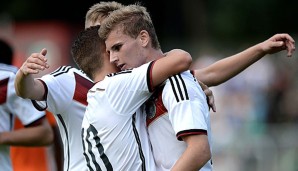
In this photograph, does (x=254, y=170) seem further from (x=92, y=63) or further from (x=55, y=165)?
(x=92, y=63)

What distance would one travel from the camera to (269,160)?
1484 centimetres

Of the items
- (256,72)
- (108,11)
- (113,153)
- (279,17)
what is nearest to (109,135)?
(113,153)

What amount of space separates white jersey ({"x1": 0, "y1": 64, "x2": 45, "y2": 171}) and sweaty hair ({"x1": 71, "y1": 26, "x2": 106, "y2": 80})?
1.16 m

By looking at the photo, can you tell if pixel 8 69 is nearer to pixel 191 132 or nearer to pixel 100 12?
pixel 100 12

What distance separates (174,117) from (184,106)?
0.08 meters

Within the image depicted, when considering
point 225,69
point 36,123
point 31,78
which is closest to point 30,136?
point 36,123

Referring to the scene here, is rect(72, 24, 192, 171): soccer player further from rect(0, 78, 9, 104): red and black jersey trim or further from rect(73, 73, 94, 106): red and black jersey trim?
rect(0, 78, 9, 104): red and black jersey trim

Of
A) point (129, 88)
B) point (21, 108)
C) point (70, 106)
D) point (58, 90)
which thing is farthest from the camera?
point (21, 108)

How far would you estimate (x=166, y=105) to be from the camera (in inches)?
213

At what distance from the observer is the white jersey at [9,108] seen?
712 centimetres

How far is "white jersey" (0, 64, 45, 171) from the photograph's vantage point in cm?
712

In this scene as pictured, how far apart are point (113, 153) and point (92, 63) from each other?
0.73 meters

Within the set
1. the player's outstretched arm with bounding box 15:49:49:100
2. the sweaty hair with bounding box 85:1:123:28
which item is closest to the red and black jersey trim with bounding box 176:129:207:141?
the player's outstretched arm with bounding box 15:49:49:100

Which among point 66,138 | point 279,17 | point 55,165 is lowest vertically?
point 279,17
